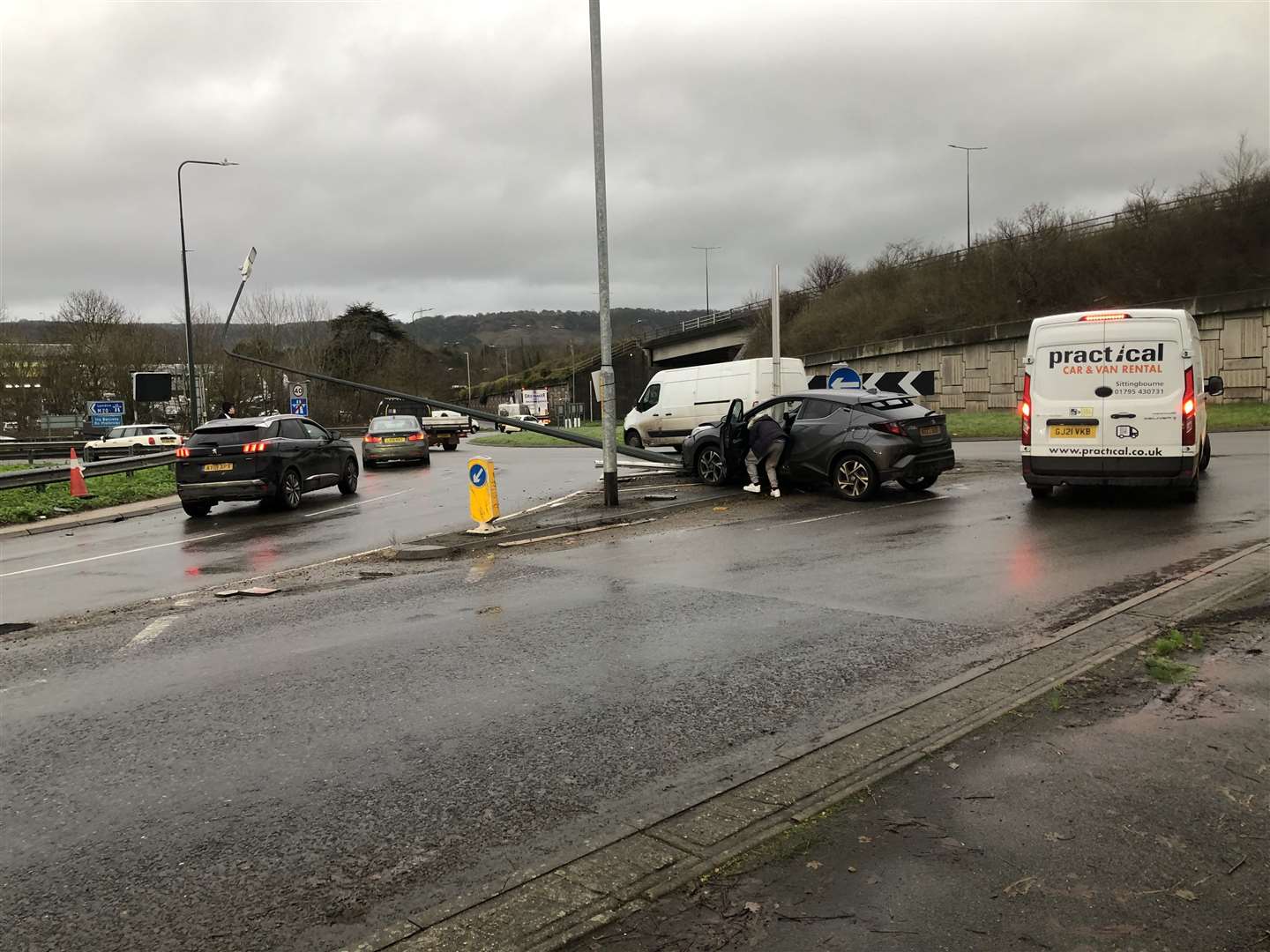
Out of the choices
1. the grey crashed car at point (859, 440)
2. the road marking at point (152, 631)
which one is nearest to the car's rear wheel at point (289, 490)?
the grey crashed car at point (859, 440)

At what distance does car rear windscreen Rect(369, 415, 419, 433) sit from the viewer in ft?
95.5

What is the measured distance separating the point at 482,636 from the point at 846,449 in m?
9.00

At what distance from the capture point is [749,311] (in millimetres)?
76438

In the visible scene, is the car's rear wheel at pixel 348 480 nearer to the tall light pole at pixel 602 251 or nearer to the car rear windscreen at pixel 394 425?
the tall light pole at pixel 602 251

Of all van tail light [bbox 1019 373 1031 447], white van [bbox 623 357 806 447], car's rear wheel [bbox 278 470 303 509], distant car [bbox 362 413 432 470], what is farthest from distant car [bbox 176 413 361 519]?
van tail light [bbox 1019 373 1031 447]

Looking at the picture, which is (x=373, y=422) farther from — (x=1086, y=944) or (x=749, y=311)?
(x=749, y=311)

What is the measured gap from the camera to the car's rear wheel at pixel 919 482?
14790mm

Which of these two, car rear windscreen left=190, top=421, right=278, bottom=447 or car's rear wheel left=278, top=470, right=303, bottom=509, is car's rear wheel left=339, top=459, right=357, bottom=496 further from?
car rear windscreen left=190, top=421, right=278, bottom=447

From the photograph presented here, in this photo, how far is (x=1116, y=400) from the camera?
12.3 meters

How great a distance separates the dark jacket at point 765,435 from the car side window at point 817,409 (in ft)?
1.53

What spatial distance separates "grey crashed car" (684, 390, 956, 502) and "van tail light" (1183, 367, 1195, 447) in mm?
3504

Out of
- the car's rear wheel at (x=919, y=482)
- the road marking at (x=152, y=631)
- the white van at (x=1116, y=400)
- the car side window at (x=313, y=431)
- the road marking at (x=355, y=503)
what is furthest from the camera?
the car side window at (x=313, y=431)

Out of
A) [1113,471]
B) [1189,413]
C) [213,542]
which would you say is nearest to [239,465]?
[213,542]

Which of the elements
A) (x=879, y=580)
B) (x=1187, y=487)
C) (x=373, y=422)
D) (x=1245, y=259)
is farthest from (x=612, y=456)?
(x=1245, y=259)
